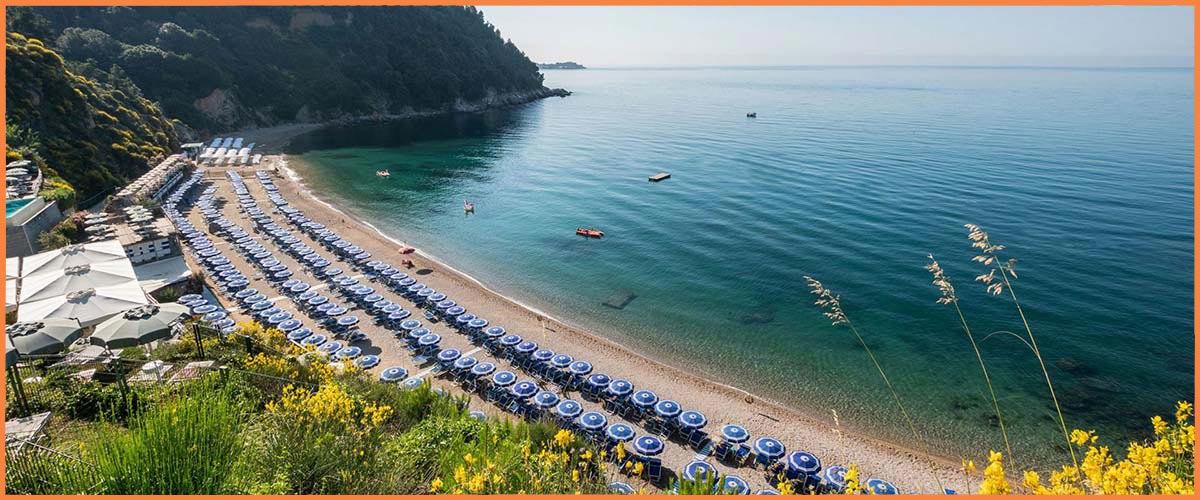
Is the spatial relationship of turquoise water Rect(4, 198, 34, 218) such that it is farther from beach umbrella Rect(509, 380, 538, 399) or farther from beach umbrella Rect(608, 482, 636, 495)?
beach umbrella Rect(608, 482, 636, 495)

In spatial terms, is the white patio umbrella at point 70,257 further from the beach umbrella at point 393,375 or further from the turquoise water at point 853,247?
the turquoise water at point 853,247

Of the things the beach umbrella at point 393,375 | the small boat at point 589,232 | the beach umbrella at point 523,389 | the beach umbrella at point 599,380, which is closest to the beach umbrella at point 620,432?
the beach umbrella at point 599,380

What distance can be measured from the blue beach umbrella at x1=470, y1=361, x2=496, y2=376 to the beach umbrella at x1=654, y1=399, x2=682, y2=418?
7072 millimetres

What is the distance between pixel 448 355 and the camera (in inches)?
946

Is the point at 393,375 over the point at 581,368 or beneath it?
beneath

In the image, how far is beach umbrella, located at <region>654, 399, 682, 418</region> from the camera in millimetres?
20188

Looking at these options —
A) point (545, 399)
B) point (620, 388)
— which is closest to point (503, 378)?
point (545, 399)

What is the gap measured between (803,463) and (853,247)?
85.3 ft

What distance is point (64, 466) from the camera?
354 inches

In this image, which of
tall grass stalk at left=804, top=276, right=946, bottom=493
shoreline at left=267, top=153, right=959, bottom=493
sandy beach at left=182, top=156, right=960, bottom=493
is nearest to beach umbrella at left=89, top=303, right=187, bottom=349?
sandy beach at left=182, top=156, right=960, bottom=493

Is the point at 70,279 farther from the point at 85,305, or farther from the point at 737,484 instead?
the point at 737,484

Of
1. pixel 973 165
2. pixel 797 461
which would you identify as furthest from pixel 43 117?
pixel 973 165

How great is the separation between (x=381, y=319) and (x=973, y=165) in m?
67.9

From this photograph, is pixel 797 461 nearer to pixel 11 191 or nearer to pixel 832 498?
pixel 832 498
